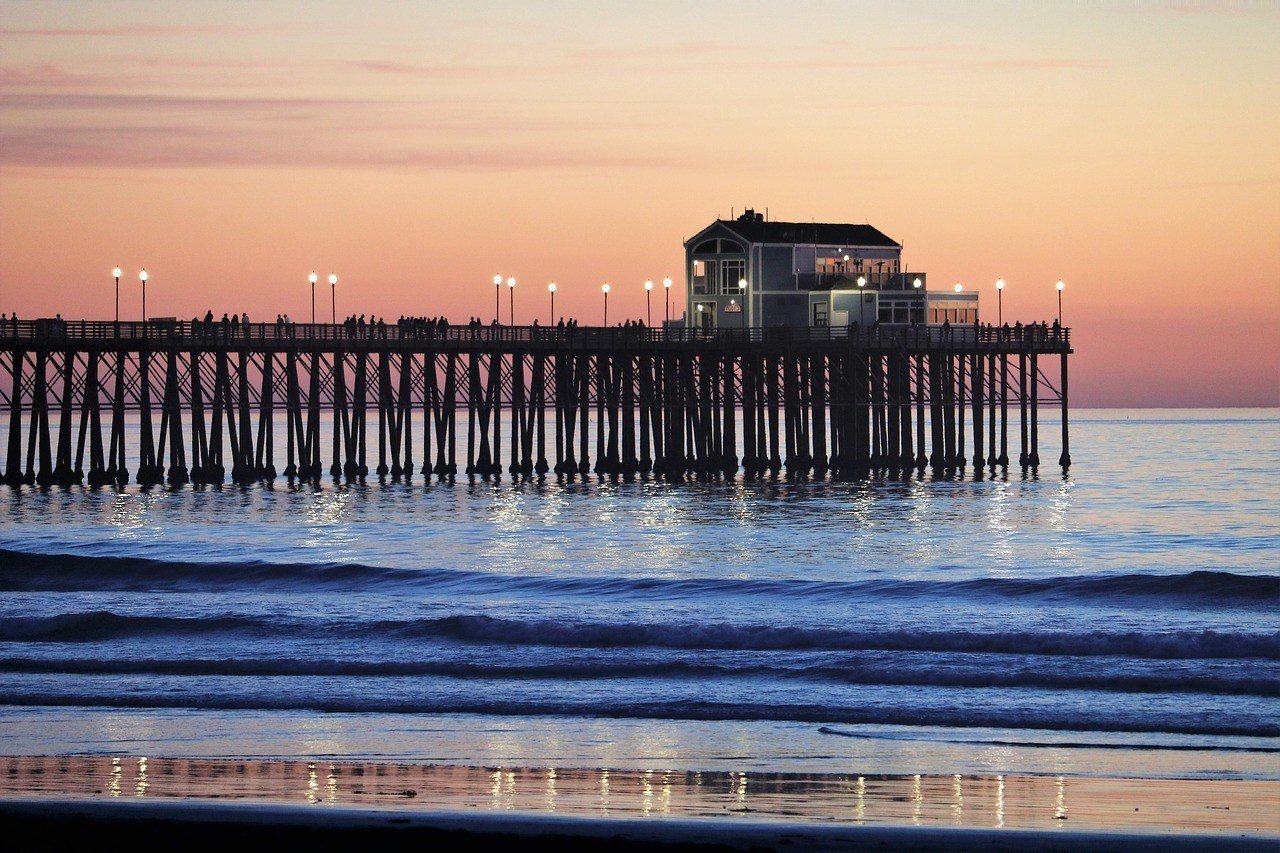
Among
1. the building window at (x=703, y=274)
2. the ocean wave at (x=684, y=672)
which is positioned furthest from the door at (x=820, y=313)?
the ocean wave at (x=684, y=672)

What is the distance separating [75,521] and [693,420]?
85.5 ft

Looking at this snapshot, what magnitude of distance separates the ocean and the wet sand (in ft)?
1.92

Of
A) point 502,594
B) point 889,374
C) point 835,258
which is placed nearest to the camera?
point 502,594

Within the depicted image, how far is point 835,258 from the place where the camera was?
67625 mm

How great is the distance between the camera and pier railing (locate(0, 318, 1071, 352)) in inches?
2117

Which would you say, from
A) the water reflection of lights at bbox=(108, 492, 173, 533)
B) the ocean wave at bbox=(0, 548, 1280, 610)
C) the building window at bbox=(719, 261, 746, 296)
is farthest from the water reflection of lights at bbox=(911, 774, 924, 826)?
the building window at bbox=(719, 261, 746, 296)

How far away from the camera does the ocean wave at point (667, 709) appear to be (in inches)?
639

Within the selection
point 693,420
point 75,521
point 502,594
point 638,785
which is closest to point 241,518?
point 75,521

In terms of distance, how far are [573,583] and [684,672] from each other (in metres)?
11.6

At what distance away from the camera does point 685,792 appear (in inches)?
529

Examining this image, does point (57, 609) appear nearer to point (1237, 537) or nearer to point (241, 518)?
point (241, 518)

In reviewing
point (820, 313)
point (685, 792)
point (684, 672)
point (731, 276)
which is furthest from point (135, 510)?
A: point (685, 792)

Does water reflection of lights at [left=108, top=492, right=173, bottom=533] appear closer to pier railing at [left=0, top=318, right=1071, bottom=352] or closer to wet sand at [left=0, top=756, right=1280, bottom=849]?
pier railing at [left=0, top=318, right=1071, bottom=352]

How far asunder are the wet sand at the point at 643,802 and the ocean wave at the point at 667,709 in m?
2.46
